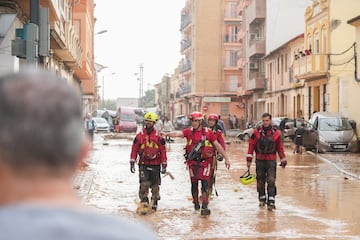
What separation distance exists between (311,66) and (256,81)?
20.3m

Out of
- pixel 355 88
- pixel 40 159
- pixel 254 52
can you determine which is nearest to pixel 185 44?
pixel 254 52

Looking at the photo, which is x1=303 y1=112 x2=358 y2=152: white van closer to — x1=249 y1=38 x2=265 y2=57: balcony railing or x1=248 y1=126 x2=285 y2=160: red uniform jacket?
x1=248 y1=126 x2=285 y2=160: red uniform jacket

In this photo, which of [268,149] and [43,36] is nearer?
[43,36]

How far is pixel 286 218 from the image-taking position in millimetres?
11508

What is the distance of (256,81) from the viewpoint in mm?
60906

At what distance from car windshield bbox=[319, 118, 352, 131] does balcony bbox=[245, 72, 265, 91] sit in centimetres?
2870

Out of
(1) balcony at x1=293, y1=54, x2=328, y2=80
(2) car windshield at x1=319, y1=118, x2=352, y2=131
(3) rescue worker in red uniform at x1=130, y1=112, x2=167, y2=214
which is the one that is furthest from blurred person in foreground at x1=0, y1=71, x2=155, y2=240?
(1) balcony at x1=293, y1=54, x2=328, y2=80

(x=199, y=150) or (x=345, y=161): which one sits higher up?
(x=199, y=150)

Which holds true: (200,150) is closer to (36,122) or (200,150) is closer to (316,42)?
(36,122)

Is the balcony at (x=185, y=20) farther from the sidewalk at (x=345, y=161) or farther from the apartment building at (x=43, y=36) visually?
the sidewalk at (x=345, y=161)

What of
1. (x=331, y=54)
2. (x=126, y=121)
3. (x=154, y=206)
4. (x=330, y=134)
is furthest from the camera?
(x=126, y=121)

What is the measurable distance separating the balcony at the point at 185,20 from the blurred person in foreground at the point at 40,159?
8876 cm

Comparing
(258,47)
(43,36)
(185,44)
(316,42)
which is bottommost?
(43,36)

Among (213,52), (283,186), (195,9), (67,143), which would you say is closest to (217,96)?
(213,52)
